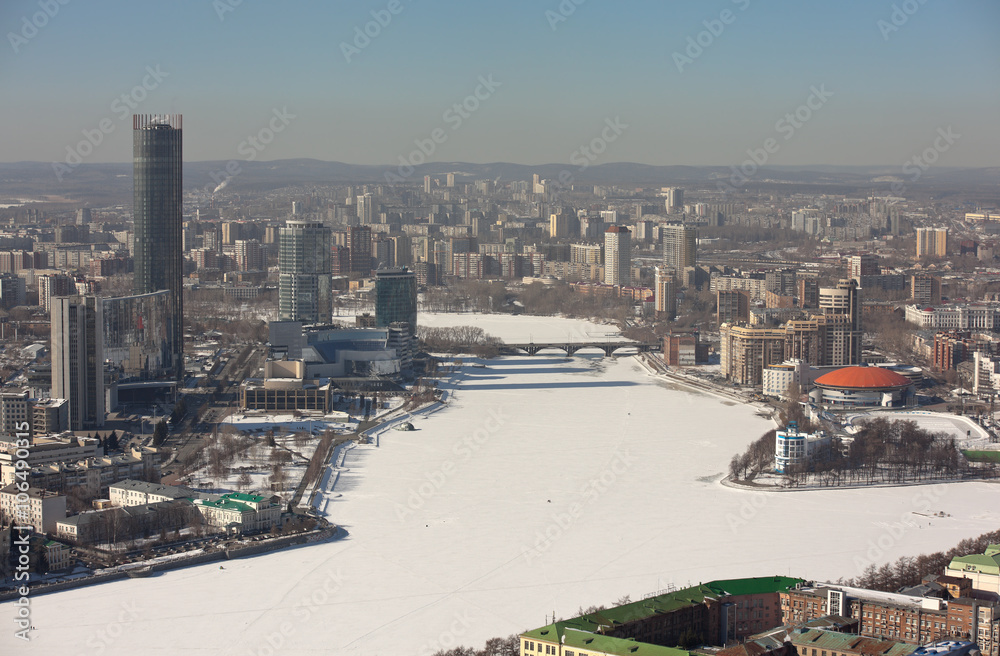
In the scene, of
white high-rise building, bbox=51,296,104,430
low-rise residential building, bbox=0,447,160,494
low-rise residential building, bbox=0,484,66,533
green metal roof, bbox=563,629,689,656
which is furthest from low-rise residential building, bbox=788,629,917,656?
white high-rise building, bbox=51,296,104,430

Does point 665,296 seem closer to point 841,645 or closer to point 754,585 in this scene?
point 754,585

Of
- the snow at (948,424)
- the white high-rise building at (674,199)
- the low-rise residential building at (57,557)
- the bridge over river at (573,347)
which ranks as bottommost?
the low-rise residential building at (57,557)

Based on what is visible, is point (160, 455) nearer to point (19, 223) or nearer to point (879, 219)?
point (19, 223)

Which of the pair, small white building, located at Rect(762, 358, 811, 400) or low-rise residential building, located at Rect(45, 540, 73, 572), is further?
small white building, located at Rect(762, 358, 811, 400)

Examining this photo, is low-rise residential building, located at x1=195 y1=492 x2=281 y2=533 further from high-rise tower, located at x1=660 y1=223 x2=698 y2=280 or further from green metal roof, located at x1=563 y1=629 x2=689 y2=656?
high-rise tower, located at x1=660 y1=223 x2=698 y2=280

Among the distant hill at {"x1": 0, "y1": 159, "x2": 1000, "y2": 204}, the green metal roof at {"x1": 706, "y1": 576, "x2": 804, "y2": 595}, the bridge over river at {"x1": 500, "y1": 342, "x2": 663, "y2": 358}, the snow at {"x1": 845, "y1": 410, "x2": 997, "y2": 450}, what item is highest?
the distant hill at {"x1": 0, "y1": 159, "x2": 1000, "y2": 204}

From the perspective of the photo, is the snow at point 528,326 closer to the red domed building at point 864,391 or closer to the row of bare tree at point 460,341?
the row of bare tree at point 460,341

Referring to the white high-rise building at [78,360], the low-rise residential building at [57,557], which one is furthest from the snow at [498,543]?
the white high-rise building at [78,360]
